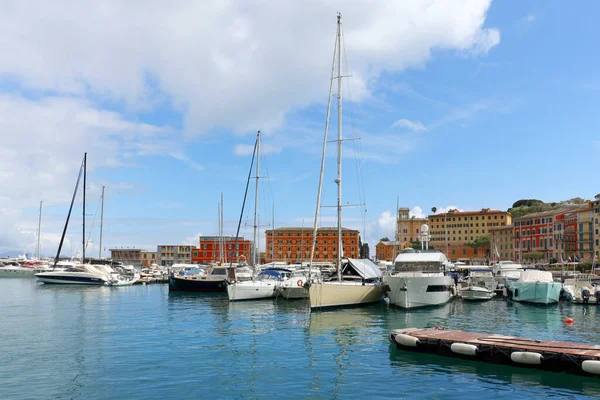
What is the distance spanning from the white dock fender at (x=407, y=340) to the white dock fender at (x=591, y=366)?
255 inches

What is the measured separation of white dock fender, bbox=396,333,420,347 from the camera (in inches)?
866

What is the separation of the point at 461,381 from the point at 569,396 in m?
3.37

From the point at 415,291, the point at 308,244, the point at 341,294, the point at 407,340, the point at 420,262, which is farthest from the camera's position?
the point at 308,244

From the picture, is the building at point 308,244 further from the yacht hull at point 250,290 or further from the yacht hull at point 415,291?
the yacht hull at point 415,291

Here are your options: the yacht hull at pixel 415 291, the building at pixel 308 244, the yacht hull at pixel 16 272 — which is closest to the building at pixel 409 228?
the building at pixel 308 244

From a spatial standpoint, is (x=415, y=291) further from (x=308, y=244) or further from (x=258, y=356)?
(x=308, y=244)

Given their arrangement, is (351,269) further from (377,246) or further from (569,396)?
(377,246)

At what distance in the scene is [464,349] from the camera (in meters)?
20.5

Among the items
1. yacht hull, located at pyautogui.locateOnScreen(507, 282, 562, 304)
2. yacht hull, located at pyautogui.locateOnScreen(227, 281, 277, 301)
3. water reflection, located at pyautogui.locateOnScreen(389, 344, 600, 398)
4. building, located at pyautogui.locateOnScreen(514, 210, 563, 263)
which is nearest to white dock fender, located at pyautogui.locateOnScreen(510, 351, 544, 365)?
water reflection, located at pyautogui.locateOnScreen(389, 344, 600, 398)

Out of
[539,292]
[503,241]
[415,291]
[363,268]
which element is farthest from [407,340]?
[503,241]

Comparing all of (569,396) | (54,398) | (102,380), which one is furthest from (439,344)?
(54,398)

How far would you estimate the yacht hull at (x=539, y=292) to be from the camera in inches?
1685

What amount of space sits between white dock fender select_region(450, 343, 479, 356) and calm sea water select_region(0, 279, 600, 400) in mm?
488

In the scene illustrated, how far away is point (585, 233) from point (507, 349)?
10065cm
